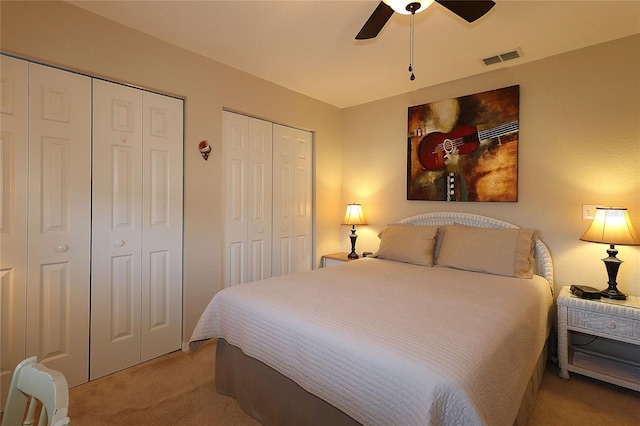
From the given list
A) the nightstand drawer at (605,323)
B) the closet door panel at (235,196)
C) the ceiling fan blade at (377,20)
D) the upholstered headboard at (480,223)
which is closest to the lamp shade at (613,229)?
the upholstered headboard at (480,223)

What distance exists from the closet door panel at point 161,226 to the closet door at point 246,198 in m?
0.48

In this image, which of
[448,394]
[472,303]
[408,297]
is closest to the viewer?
[448,394]

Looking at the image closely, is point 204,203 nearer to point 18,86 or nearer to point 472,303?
point 18,86

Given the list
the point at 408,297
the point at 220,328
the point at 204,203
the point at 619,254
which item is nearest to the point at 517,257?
the point at 619,254

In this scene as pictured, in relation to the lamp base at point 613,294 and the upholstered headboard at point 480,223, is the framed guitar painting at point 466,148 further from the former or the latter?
the lamp base at point 613,294

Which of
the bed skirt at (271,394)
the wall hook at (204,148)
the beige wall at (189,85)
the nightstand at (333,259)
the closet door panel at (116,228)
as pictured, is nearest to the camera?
the bed skirt at (271,394)

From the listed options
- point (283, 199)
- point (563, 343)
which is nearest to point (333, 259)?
point (283, 199)

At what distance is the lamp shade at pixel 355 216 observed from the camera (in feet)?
12.4

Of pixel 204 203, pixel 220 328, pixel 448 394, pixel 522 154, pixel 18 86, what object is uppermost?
pixel 18 86

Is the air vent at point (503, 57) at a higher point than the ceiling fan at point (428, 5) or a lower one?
higher

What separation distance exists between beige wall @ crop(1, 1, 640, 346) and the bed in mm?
362

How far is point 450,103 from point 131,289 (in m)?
3.34

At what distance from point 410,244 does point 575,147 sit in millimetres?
1541

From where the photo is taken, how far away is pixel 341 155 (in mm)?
4219
